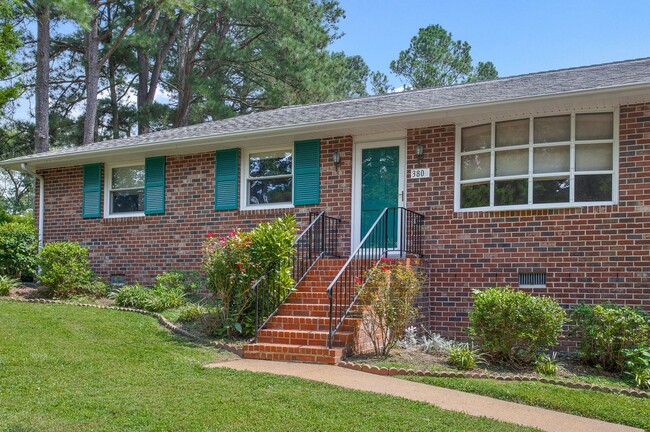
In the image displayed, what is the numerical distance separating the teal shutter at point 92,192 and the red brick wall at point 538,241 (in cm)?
678

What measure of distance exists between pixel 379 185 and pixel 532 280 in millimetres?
2823

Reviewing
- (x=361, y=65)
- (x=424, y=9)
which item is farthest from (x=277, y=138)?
(x=361, y=65)

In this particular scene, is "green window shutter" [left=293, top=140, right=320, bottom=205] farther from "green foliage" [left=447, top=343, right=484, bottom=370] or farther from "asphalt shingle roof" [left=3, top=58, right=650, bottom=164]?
"green foliage" [left=447, top=343, right=484, bottom=370]

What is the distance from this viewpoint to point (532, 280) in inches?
343

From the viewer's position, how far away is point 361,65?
3391 centimetres

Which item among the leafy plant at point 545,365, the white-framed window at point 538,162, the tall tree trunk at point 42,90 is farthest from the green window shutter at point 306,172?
the tall tree trunk at point 42,90

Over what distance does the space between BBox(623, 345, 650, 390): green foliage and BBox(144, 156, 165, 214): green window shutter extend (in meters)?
8.48

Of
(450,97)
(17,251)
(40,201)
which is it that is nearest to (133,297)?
(17,251)

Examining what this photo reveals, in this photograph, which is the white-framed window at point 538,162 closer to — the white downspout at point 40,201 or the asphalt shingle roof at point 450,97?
the asphalt shingle roof at point 450,97

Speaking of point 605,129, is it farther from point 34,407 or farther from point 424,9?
point 424,9

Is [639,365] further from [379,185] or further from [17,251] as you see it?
[17,251]

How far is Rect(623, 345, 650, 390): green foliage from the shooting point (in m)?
6.63

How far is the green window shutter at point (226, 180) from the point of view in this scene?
37.6ft

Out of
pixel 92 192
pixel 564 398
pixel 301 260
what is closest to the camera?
pixel 564 398
